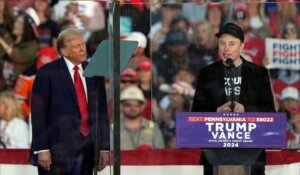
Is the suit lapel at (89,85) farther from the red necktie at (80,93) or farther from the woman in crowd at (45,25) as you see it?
the woman in crowd at (45,25)

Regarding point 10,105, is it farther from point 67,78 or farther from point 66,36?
point 66,36

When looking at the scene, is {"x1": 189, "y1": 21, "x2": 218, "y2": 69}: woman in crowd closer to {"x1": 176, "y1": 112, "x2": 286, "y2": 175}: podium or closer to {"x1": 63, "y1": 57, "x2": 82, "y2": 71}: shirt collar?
{"x1": 176, "y1": 112, "x2": 286, "y2": 175}: podium

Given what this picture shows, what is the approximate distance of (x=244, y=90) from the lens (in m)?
8.01

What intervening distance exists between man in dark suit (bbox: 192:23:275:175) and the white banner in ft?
0.64

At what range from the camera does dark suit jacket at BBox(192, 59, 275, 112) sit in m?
8.01

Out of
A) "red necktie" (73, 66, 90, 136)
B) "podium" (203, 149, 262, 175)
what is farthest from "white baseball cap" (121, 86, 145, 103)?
"podium" (203, 149, 262, 175)

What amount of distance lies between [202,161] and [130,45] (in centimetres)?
100

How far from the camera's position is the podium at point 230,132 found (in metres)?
7.87

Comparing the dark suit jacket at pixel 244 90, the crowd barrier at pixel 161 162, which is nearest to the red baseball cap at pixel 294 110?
the dark suit jacket at pixel 244 90

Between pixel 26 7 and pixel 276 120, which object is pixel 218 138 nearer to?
pixel 276 120

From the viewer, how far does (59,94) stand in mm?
8117

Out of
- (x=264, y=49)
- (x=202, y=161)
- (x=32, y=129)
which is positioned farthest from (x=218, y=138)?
(x=32, y=129)

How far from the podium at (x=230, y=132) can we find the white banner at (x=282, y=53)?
485 millimetres

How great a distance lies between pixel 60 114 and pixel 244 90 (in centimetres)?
136
